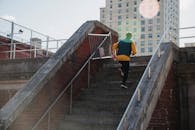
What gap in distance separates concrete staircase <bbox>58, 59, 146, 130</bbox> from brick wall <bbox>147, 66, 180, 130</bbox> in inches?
33.6

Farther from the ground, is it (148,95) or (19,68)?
(19,68)

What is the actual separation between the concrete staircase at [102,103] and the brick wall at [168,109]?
853 mm

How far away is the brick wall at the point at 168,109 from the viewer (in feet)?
29.1

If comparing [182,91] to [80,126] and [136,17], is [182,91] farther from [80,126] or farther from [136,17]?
[136,17]

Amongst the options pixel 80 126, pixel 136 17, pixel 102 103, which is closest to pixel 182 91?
pixel 102 103

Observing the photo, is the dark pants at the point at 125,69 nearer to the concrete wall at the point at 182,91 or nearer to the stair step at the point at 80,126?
the concrete wall at the point at 182,91

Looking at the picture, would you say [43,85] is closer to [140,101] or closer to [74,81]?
[74,81]

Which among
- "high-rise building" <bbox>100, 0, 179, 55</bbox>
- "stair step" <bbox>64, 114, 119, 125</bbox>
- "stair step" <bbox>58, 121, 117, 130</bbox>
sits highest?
"high-rise building" <bbox>100, 0, 179, 55</bbox>

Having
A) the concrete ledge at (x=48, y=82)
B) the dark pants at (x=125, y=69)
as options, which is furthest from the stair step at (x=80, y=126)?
the dark pants at (x=125, y=69)

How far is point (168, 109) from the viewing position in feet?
32.0

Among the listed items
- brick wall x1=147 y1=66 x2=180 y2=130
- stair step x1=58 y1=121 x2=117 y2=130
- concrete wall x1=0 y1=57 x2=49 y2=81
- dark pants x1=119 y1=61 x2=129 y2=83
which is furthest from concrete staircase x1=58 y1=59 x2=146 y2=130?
concrete wall x1=0 y1=57 x2=49 y2=81

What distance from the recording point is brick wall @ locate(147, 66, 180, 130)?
8867mm

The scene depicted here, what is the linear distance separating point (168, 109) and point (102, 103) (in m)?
1.68

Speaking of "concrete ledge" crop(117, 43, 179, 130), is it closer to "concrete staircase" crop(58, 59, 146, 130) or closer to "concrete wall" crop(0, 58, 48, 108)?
"concrete staircase" crop(58, 59, 146, 130)
